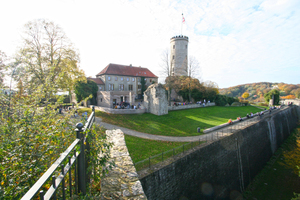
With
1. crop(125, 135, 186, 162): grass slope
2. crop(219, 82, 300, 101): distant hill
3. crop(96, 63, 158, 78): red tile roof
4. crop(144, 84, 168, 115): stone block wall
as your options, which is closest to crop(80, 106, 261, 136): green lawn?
crop(144, 84, 168, 115): stone block wall

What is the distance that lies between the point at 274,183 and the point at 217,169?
7.81 metres

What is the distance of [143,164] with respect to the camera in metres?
7.62

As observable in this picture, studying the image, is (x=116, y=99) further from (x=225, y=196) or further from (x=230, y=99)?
(x=230, y=99)

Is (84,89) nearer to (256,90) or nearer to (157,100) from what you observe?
(157,100)

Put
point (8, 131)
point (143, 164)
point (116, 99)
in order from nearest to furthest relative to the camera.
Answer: point (8, 131) → point (143, 164) → point (116, 99)

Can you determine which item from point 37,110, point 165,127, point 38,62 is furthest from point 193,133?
point 38,62

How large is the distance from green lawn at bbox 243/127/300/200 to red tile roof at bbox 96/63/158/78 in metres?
31.8

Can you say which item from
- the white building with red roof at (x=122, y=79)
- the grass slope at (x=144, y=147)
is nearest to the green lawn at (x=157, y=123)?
the grass slope at (x=144, y=147)

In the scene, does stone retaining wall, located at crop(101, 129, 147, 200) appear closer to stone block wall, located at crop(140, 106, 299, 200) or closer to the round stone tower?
stone block wall, located at crop(140, 106, 299, 200)

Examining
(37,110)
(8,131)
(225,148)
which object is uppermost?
(37,110)

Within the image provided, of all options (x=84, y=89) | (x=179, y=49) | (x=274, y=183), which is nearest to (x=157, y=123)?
(x=274, y=183)

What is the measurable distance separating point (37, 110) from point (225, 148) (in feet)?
41.2

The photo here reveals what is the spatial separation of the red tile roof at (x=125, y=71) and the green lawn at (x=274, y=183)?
3176 centimetres

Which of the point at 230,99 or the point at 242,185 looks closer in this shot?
the point at 242,185
